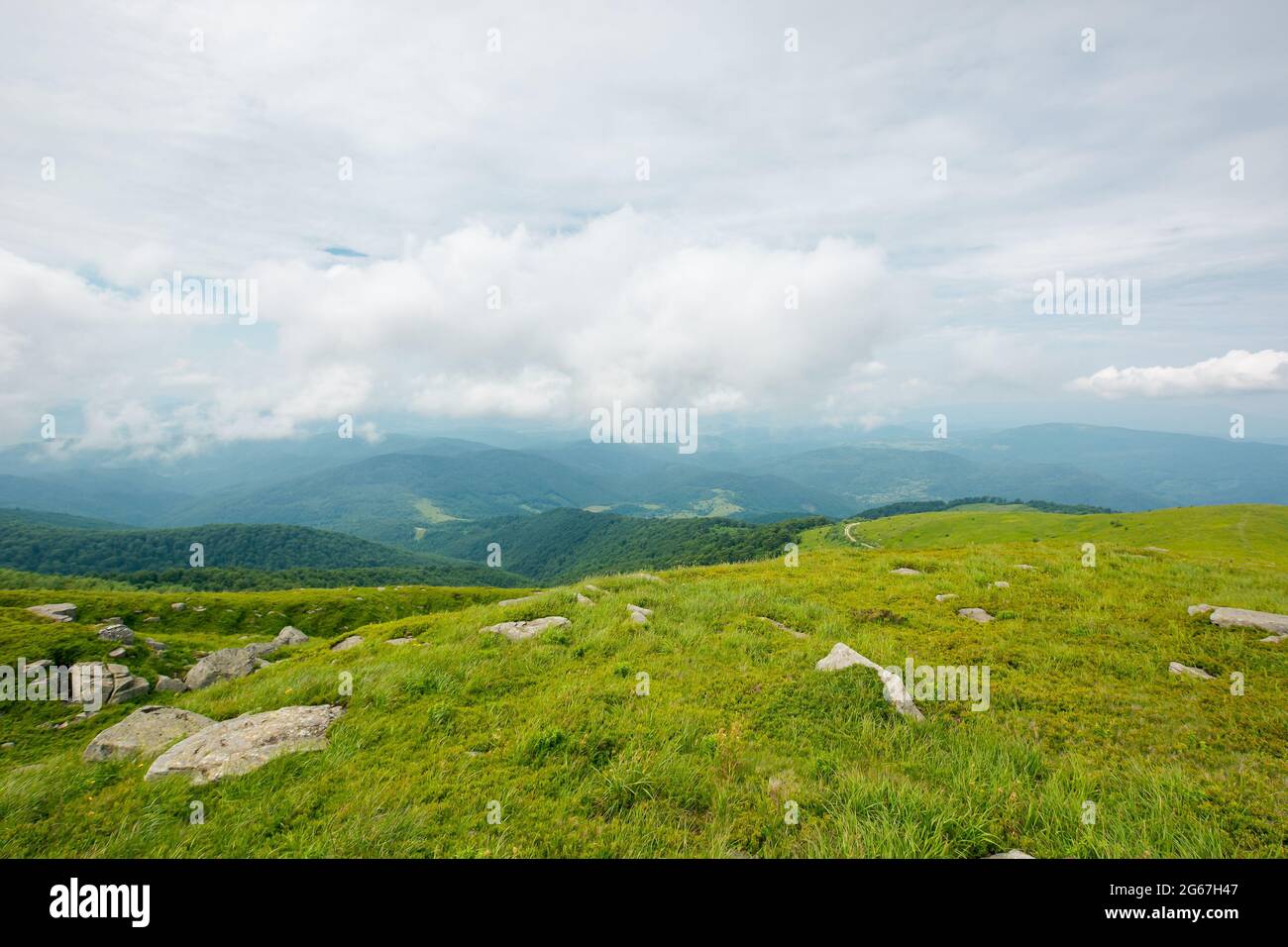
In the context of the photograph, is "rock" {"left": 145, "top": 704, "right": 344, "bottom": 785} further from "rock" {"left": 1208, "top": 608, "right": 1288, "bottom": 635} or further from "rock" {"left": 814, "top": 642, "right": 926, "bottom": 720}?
"rock" {"left": 1208, "top": 608, "right": 1288, "bottom": 635}

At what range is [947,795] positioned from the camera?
21.1 feet

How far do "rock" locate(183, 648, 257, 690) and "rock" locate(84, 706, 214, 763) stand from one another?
24.5 feet

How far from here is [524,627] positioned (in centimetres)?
1341

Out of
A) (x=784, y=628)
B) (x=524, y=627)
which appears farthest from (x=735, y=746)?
(x=524, y=627)

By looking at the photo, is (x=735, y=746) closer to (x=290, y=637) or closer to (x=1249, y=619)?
(x=1249, y=619)

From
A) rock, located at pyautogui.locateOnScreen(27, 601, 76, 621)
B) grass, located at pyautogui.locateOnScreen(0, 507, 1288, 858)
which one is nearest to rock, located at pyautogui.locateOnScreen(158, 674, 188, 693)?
grass, located at pyautogui.locateOnScreen(0, 507, 1288, 858)

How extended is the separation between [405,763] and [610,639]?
5600 mm

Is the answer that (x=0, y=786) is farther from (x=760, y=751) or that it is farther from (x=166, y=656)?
(x=166, y=656)

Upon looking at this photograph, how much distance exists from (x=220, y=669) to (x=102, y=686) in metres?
2.65

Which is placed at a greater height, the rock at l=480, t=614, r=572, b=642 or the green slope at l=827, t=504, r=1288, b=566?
the rock at l=480, t=614, r=572, b=642

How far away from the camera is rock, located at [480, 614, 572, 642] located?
12797mm

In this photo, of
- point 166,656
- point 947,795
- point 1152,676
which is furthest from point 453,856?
point 166,656

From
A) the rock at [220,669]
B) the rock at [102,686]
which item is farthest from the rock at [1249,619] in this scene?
the rock at [102,686]

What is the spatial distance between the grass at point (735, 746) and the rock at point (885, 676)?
34 cm
